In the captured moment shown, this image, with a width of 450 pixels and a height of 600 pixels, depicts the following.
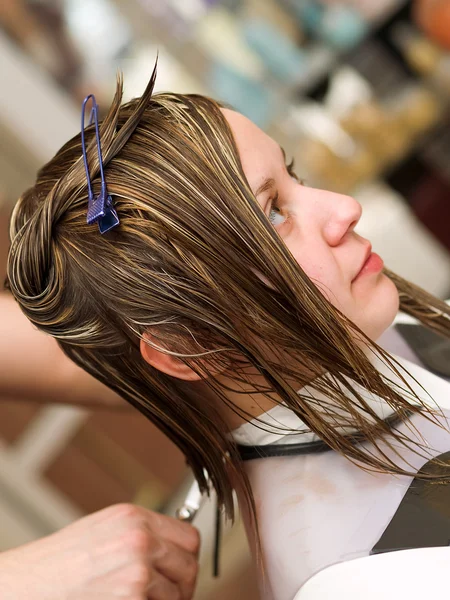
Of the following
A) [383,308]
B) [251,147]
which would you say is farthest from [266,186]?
[383,308]

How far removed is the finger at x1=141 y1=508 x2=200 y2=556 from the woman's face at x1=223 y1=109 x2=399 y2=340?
1.19 ft

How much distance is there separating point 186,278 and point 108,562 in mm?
369

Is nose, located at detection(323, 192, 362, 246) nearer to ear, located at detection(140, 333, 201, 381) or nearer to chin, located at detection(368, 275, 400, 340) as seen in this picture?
chin, located at detection(368, 275, 400, 340)

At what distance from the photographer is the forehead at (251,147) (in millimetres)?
726

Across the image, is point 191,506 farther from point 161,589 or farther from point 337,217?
point 337,217

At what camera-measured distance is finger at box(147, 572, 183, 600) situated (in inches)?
31.1

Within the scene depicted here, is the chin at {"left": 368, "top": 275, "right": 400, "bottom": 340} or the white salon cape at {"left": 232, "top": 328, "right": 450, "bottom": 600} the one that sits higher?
the chin at {"left": 368, "top": 275, "right": 400, "bottom": 340}

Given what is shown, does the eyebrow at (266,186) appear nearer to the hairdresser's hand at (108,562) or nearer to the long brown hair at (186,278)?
the long brown hair at (186,278)

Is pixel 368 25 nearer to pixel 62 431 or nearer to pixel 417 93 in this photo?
pixel 417 93

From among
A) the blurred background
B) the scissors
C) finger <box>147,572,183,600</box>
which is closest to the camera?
finger <box>147,572,183,600</box>

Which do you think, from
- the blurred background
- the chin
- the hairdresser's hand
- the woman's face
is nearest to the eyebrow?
the woman's face

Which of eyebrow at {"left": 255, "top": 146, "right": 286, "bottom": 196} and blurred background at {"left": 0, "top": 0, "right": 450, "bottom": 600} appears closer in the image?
eyebrow at {"left": 255, "top": 146, "right": 286, "bottom": 196}

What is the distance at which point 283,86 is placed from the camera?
1993 millimetres

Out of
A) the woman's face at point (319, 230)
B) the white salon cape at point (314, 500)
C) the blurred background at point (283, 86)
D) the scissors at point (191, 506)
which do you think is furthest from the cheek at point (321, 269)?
the blurred background at point (283, 86)
